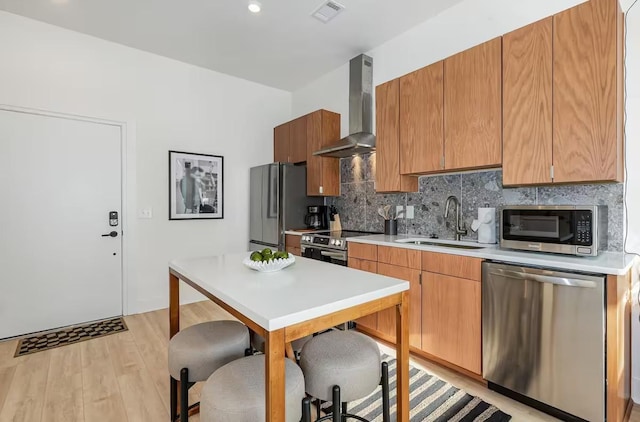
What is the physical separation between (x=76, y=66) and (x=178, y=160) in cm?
131

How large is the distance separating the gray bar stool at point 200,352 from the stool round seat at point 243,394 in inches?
9.6

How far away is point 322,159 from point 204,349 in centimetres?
282

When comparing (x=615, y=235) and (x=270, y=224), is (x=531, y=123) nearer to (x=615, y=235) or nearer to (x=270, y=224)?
(x=615, y=235)

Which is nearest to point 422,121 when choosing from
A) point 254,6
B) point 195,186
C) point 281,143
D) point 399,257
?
point 399,257

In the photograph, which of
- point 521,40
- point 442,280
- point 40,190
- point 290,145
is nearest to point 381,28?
point 521,40

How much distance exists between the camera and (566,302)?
1.70 meters

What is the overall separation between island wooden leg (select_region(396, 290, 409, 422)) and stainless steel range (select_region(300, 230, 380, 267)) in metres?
1.66

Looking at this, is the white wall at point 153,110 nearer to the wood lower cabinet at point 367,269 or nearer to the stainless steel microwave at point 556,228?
the wood lower cabinet at point 367,269

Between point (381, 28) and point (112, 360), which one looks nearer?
point (112, 360)

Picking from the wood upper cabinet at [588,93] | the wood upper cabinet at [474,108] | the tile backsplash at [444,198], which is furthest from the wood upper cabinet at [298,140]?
the wood upper cabinet at [588,93]

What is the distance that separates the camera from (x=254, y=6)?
9.07 feet

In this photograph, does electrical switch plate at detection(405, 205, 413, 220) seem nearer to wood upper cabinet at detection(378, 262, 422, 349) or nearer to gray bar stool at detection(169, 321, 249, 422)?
wood upper cabinet at detection(378, 262, 422, 349)

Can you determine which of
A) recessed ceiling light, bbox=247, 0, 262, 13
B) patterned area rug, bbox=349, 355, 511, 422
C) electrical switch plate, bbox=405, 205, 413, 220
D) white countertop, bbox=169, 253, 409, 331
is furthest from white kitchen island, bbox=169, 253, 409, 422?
recessed ceiling light, bbox=247, 0, 262, 13

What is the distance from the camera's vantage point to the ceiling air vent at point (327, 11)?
108 inches
